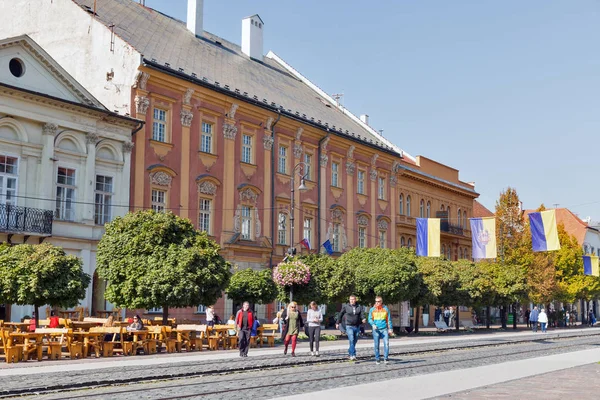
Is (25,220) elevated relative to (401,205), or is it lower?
lower

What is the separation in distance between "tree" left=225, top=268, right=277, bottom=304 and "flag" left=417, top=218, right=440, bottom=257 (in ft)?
42.1

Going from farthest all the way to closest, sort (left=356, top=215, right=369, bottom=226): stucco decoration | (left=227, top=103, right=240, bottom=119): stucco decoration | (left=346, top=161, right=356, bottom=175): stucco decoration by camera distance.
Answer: (left=356, top=215, right=369, bottom=226): stucco decoration
(left=346, top=161, right=356, bottom=175): stucco decoration
(left=227, top=103, right=240, bottom=119): stucco decoration

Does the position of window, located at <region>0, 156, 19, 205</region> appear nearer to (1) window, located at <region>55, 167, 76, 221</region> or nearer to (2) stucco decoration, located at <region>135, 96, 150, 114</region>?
(1) window, located at <region>55, 167, 76, 221</region>

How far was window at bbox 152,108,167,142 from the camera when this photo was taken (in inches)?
1367

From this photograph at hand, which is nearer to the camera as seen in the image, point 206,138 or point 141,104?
point 141,104

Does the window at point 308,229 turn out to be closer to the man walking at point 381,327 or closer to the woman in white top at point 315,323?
the woman in white top at point 315,323

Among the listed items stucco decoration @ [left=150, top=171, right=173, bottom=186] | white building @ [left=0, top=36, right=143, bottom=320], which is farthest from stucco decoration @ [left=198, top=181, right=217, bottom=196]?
white building @ [left=0, top=36, right=143, bottom=320]

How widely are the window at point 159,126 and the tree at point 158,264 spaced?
884 cm

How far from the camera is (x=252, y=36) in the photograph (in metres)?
49.6

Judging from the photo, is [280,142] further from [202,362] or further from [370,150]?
[202,362]

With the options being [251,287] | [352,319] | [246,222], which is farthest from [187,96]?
[352,319]

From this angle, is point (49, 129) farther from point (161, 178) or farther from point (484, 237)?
point (484, 237)

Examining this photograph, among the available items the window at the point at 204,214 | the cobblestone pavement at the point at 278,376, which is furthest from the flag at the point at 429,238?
the cobblestone pavement at the point at 278,376

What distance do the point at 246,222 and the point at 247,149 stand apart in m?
3.88
